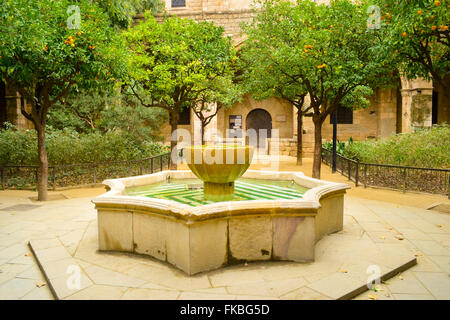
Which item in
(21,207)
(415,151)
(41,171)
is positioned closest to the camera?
(21,207)

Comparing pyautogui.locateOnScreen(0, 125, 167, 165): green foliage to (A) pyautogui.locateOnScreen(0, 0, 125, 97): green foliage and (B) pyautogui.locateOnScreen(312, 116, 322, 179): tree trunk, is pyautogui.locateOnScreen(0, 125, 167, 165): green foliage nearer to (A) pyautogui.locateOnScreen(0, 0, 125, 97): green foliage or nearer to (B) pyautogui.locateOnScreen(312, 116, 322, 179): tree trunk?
(A) pyautogui.locateOnScreen(0, 0, 125, 97): green foliage

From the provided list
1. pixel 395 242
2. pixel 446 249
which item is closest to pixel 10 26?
pixel 395 242

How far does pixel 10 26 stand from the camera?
5.76 m

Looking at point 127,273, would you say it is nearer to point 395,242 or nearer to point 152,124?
point 395,242

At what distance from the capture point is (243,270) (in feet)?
12.5

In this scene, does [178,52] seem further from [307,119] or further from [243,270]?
[307,119]

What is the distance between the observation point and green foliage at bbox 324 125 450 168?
10.0 m

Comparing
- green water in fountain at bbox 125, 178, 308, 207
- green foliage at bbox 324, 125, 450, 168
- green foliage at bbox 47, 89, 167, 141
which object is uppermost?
green foliage at bbox 47, 89, 167, 141

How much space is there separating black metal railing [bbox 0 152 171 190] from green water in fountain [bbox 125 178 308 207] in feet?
14.8

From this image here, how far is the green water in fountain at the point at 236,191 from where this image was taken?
17.2 ft

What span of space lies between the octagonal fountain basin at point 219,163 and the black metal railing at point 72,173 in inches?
246

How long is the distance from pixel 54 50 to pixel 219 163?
5016mm

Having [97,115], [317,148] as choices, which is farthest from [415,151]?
[97,115]

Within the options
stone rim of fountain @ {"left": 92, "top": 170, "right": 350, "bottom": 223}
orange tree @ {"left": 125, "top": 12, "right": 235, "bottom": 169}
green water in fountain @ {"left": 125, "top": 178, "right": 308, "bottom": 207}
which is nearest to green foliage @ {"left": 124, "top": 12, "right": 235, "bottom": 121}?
orange tree @ {"left": 125, "top": 12, "right": 235, "bottom": 169}
